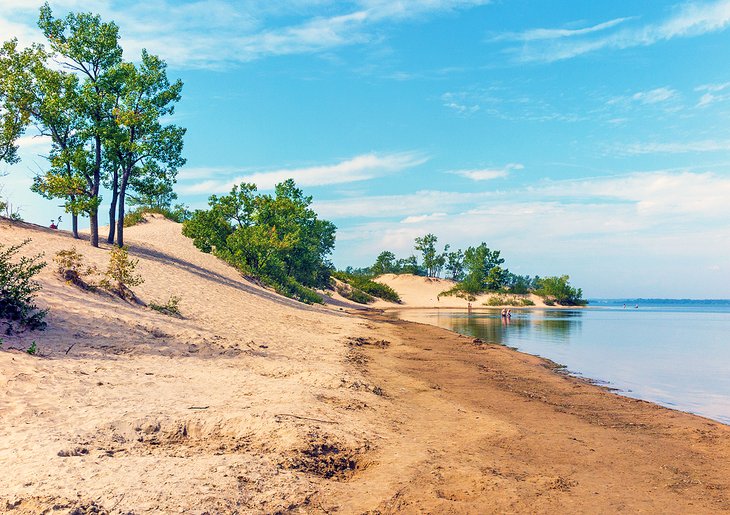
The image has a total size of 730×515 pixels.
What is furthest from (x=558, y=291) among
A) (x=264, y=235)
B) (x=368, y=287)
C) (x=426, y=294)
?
(x=264, y=235)

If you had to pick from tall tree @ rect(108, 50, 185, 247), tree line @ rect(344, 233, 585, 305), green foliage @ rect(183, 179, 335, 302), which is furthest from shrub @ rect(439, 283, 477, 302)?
tall tree @ rect(108, 50, 185, 247)

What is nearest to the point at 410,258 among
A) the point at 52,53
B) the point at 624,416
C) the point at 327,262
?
the point at 327,262

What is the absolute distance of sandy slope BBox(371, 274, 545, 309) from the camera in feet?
300

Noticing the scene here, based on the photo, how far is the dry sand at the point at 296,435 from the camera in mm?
4938

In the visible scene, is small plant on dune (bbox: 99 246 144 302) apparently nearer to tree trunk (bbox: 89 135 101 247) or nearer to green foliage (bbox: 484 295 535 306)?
tree trunk (bbox: 89 135 101 247)

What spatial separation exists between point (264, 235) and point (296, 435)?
35590 millimetres

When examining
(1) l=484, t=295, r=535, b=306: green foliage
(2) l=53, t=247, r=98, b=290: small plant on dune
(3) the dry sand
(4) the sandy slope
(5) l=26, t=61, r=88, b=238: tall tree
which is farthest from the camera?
(1) l=484, t=295, r=535, b=306: green foliage

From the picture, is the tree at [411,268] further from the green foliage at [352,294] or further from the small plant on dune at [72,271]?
the small plant on dune at [72,271]

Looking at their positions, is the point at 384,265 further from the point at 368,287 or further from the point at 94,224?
the point at 94,224

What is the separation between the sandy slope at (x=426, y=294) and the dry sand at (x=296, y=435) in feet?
224

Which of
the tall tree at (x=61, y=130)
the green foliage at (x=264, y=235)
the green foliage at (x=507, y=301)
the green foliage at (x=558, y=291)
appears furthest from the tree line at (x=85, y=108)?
the green foliage at (x=558, y=291)

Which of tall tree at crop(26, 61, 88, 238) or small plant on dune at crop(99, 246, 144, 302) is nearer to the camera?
small plant on dune at crop(99, 246, 144, 302)

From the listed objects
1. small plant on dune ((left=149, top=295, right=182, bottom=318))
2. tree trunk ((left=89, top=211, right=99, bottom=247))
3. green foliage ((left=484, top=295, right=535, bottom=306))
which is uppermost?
tree trunk ((left=89, top=211, right=99, bottom=247))

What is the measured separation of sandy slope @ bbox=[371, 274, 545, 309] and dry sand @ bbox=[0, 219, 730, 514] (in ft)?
224
